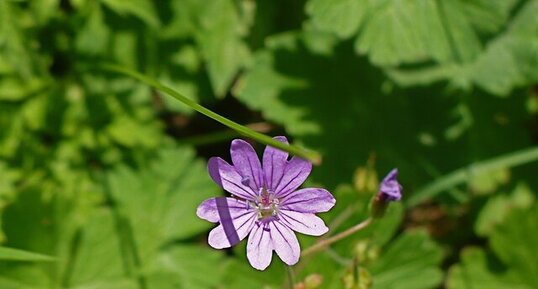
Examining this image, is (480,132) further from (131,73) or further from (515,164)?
(131,73)

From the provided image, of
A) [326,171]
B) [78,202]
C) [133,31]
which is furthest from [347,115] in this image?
[78,202]

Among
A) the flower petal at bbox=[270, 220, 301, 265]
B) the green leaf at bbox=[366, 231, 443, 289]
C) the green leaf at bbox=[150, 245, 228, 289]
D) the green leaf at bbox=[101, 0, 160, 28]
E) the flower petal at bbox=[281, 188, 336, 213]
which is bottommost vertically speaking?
the flower petal at bbox=[270, 220, 301, 265]

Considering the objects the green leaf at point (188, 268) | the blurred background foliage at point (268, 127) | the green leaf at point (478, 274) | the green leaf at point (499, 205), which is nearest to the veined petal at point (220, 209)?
the blurred background foliage at point (268, 127)

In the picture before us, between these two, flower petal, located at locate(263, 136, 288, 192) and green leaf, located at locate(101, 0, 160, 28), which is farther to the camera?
green leaf, located at locate(101, 0, 160, 28)

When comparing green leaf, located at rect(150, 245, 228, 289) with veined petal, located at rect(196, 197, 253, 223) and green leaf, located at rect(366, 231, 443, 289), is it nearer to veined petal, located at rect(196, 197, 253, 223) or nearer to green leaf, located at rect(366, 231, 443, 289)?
green leaf, located at rect(366, 231, 443, 289)

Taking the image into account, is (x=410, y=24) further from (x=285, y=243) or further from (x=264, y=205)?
(x=285, y=243)

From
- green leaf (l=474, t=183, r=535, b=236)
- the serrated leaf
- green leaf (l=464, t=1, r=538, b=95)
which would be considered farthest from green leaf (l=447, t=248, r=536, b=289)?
the serrated leaf

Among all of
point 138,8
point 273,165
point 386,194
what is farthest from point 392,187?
point 138,8
